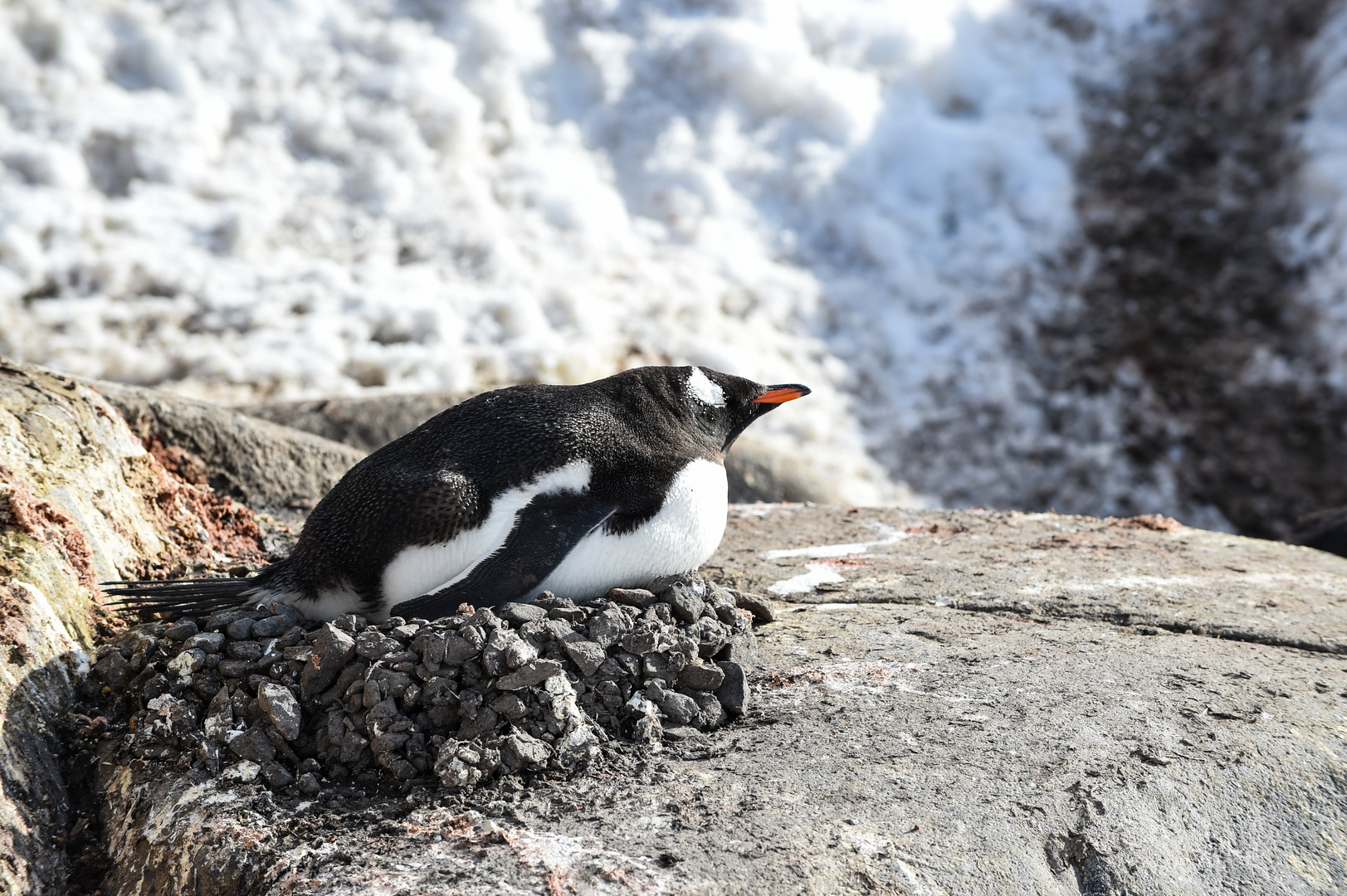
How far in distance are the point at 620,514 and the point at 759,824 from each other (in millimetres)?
826

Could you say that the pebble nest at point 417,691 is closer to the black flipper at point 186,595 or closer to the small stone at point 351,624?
the small stone at point 351,624

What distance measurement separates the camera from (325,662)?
202 centimetres

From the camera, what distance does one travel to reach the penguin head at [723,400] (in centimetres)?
279

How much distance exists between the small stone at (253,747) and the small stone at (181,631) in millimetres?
383

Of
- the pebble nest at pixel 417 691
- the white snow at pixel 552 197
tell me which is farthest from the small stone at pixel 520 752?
the white snow at pixel 552 197

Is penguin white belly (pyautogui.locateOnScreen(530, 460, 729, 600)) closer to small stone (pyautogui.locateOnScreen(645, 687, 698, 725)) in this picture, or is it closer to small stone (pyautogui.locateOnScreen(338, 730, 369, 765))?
small stone (pyautogui.locateOnScreen(645, 687, 698, 725))

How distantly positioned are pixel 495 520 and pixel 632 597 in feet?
1.15

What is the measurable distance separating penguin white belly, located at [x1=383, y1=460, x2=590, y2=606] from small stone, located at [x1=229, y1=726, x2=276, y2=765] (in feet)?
1.48

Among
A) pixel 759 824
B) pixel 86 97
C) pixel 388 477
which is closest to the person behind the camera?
pixel 759 824

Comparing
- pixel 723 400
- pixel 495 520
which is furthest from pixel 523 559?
pixel 723 400

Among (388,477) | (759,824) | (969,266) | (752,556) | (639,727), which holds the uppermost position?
(969,266)

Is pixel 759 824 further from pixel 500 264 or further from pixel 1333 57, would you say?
pixel 1333 57

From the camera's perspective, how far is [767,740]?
6.72 feet

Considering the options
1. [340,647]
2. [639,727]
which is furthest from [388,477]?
[639,727]
